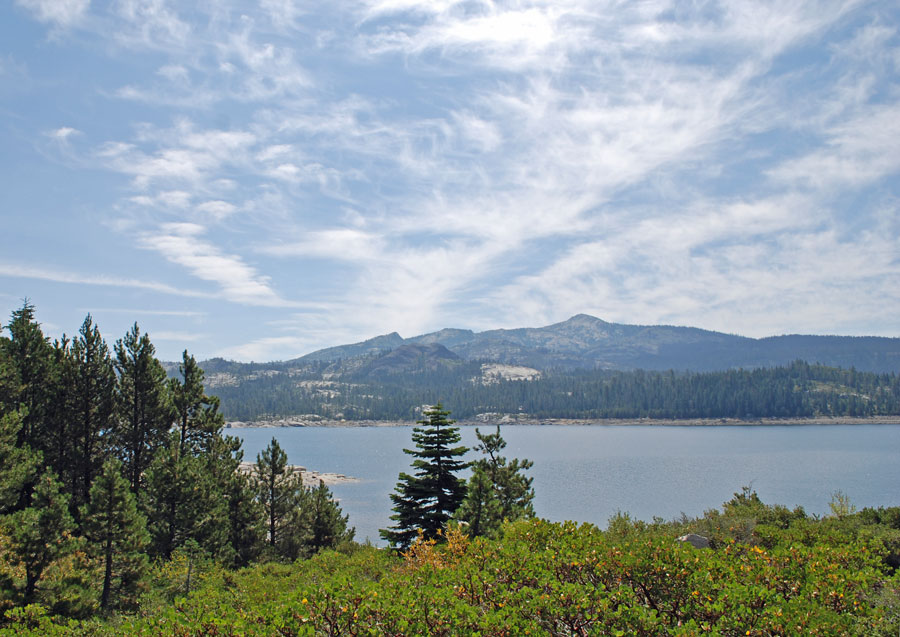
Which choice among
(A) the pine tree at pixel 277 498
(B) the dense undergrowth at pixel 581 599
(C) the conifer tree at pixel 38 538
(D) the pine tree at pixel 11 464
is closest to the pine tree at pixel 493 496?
(A) the pine tree at pixel 277 498

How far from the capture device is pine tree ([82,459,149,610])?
22859mm

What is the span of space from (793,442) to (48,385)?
6133 inches

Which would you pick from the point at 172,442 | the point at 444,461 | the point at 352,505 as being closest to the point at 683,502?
the point at 352,505

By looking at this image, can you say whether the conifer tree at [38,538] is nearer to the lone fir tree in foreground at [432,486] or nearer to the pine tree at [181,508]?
the pine tree at [181,508]

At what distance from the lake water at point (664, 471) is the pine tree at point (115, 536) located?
3356 cm

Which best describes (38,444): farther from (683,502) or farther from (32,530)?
(683,502)

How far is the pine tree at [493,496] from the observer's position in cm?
2956

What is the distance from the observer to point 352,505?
73375 millimetres

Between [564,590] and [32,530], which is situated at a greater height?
[564,590]

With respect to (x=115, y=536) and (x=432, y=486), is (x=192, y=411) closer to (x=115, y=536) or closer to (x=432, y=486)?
(x=115, y=536)

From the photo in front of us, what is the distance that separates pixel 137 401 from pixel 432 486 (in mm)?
19055

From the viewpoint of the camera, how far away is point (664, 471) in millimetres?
93000

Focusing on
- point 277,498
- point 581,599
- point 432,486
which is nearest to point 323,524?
point 277,498

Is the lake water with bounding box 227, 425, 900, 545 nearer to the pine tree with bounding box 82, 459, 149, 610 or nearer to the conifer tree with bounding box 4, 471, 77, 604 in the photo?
the pine tree with bounding box 82, 459, 149, 610
